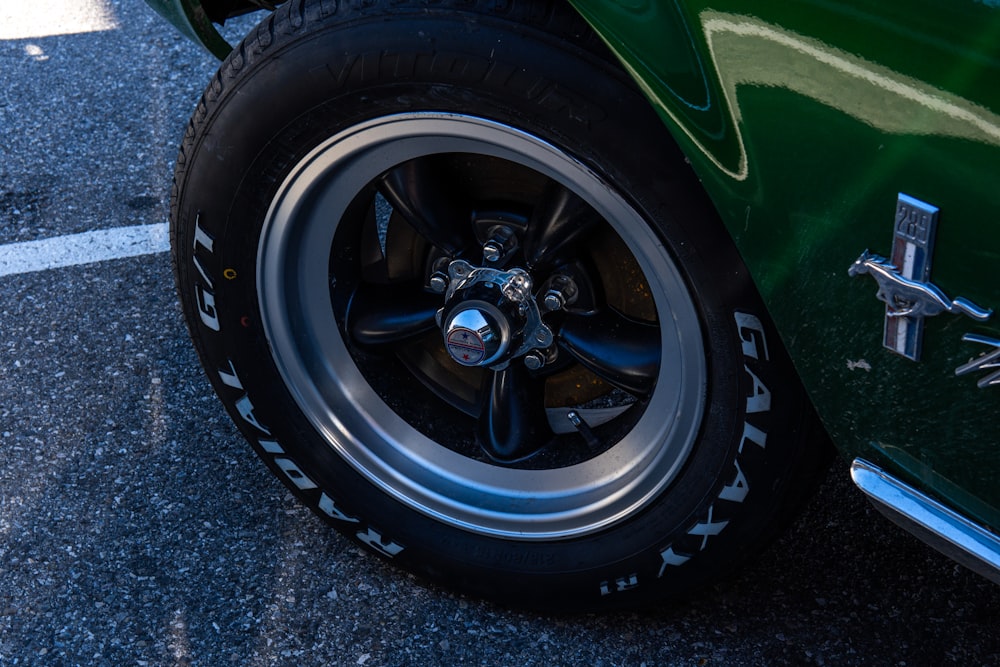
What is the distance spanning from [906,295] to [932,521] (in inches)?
13.1

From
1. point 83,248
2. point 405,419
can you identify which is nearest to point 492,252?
point 405,419

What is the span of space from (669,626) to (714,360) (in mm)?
669

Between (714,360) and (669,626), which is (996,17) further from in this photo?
(669,626)

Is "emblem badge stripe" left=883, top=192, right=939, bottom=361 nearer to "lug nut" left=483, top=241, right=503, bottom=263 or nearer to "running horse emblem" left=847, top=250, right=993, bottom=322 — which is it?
"running horse emblem" left=847, top=250, right=993, bottom=322

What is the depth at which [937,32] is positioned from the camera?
3.58 feet

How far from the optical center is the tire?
1.47m

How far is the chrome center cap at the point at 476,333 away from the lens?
5.85 ft

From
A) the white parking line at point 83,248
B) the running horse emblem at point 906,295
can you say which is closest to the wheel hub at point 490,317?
the running horse emblem at point 906,295

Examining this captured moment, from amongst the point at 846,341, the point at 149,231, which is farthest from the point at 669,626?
the point at 149,231

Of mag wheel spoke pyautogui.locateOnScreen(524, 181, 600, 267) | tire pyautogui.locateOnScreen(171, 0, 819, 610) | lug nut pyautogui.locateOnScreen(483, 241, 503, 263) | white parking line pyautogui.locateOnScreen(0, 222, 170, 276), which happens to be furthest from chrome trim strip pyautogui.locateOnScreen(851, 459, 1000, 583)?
white parking line pyautogui.locateOnScreen(0, 222, 170, 276)

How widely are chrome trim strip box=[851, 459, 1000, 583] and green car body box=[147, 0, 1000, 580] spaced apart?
1 centimetres

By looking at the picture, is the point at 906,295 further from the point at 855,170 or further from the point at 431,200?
the point at 431,200

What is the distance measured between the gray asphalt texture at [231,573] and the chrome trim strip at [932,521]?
0.58m

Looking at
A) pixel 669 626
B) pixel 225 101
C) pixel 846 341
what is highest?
pixel 846 341
